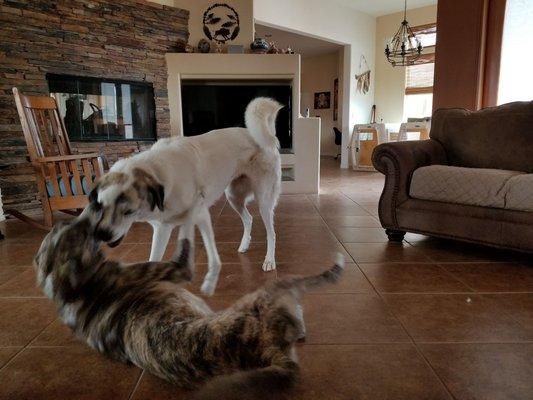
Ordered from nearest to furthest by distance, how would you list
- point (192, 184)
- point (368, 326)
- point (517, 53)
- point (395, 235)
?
point (368, 326), point (192, 184), point (395, 235), point (517, 53)

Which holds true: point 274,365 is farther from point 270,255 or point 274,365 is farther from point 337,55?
point 337,55

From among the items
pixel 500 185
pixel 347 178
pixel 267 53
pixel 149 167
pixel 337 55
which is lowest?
pixel 347 178

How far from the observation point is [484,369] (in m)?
1.11

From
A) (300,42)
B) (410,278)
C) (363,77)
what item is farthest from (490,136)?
(300,42)

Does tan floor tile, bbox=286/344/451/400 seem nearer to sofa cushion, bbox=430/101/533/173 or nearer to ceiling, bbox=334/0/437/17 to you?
sofa cushion, bbox=430/101/533/173

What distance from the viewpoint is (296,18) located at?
6242mm

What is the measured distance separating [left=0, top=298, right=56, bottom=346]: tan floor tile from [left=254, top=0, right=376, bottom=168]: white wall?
521 centimetres

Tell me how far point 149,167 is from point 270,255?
34.7 inches

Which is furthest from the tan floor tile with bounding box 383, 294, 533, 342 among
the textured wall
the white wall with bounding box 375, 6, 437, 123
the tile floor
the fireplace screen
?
the white wall with bounding box 375, 6, 437, 123

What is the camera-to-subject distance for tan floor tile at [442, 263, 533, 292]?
5.63ft

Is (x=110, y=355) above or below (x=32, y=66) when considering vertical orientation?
below

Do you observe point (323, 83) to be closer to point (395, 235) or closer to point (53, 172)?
point (395, 235)

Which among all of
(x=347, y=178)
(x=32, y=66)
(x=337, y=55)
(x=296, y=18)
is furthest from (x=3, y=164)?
(x=337, y=55)

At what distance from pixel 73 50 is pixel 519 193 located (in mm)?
4049
